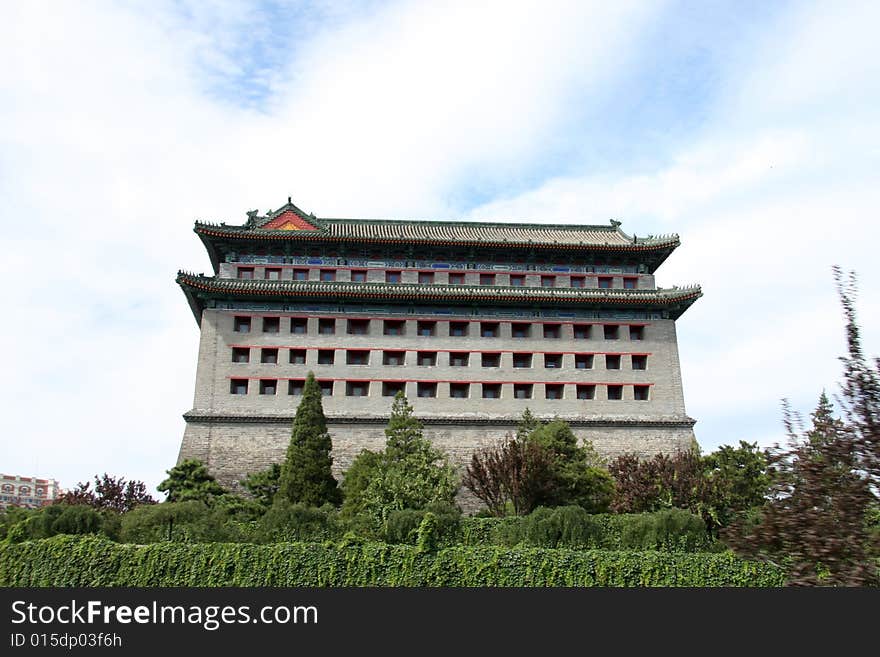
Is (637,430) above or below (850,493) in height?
above

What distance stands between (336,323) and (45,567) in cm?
2251

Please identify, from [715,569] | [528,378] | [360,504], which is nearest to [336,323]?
[528,378]

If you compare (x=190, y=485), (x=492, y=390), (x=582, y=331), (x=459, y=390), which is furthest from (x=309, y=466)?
(x=582, y=331)

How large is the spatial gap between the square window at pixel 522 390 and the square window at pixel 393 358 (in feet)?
19.9

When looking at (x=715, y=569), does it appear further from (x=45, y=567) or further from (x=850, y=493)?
(x=45, y=567)

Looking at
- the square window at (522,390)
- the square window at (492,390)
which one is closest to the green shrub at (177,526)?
the square window at (492,390)

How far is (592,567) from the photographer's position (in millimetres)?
18875

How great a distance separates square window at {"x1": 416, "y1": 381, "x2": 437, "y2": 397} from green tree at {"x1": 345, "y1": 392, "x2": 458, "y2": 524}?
24.2 ft

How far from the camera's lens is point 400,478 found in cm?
2786

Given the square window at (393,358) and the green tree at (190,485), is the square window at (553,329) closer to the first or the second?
the square window at (393,358)

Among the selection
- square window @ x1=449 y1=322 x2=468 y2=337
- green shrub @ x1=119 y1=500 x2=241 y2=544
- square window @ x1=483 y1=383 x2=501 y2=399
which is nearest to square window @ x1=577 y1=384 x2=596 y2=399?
square window @ x1=483 y1=383 x2=501 y2=399

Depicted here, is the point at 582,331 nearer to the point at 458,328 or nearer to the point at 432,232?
the point at 458,328

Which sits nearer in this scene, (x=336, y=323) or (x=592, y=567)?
(x=592, y=567)

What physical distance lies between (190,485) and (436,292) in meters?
15.5
